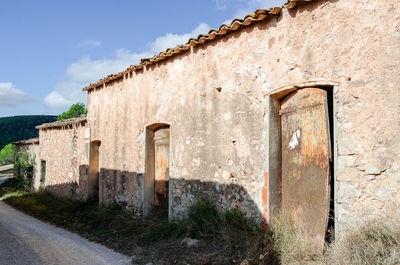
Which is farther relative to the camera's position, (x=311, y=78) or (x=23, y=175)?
(x=23, y=175)

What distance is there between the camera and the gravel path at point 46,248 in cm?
485

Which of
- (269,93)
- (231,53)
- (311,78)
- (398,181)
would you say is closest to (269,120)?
(269,93)

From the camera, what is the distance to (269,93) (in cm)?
480

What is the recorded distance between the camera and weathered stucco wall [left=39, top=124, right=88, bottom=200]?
10570 millimetres

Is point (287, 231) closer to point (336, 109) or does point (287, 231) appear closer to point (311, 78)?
point (336, 109)

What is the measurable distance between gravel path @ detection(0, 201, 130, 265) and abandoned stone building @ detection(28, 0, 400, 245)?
64.6 inches

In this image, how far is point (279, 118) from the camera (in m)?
4.94

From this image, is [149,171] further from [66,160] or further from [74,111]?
Answer: [74,111]

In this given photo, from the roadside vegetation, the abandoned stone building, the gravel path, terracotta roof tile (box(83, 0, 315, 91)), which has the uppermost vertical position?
terracotta roof tile (box(83, 0, 315, 91))

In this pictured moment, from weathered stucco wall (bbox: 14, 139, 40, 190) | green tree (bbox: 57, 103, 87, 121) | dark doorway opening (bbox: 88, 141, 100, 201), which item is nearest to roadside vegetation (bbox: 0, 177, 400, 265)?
dark doorway opening (bbox: 88, 141, 100, 201)

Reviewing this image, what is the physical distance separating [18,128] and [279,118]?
1677 inches

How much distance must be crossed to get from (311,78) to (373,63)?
758 mm

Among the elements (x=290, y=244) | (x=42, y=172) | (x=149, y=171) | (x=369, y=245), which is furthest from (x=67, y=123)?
(x=369, y=245)

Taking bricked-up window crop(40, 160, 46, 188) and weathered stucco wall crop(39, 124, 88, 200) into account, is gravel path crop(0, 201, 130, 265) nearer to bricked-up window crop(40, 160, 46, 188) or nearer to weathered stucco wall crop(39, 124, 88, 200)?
weathered stucco wall crop(39, 124, 88, 200)
